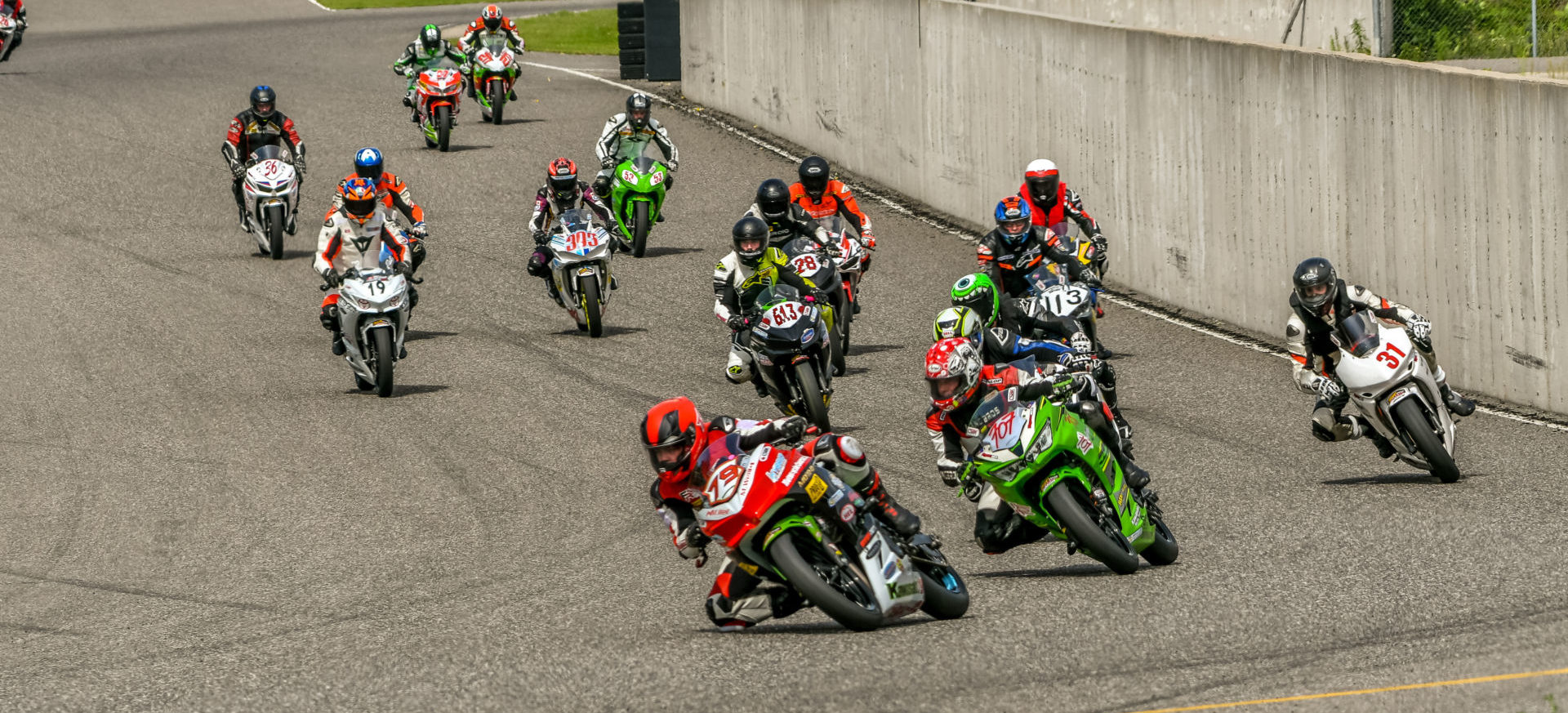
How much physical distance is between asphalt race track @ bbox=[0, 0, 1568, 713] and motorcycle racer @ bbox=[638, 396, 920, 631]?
0.69ft

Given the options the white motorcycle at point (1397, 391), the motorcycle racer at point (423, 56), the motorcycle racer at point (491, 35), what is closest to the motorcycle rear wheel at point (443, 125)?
the motorcycle racer at point (423, 56)

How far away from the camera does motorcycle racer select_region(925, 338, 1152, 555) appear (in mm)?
10219

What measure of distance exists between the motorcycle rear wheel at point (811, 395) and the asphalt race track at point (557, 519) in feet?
1.85

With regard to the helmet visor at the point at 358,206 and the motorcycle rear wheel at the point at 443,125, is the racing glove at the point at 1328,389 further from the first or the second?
the motorcycle rear wheel at the point at 443,125

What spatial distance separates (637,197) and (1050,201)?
839cm

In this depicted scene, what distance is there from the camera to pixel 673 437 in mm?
8828

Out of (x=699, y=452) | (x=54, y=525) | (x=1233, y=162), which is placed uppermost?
(x=1233, y=162)

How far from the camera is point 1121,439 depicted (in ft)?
40.4

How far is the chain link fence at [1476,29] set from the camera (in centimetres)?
1622

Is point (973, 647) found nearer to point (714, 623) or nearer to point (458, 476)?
point (714, 623)

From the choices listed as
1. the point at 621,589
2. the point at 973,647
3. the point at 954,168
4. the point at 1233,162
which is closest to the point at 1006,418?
the point at 973,647

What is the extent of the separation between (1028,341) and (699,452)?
185 inches

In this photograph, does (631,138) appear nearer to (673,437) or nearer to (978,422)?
(978,422)

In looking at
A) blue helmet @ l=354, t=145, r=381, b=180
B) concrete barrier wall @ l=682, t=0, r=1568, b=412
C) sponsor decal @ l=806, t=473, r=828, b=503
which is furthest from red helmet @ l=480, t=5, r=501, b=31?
sponsor decal @ l=806, t=473, r=828, b=503
